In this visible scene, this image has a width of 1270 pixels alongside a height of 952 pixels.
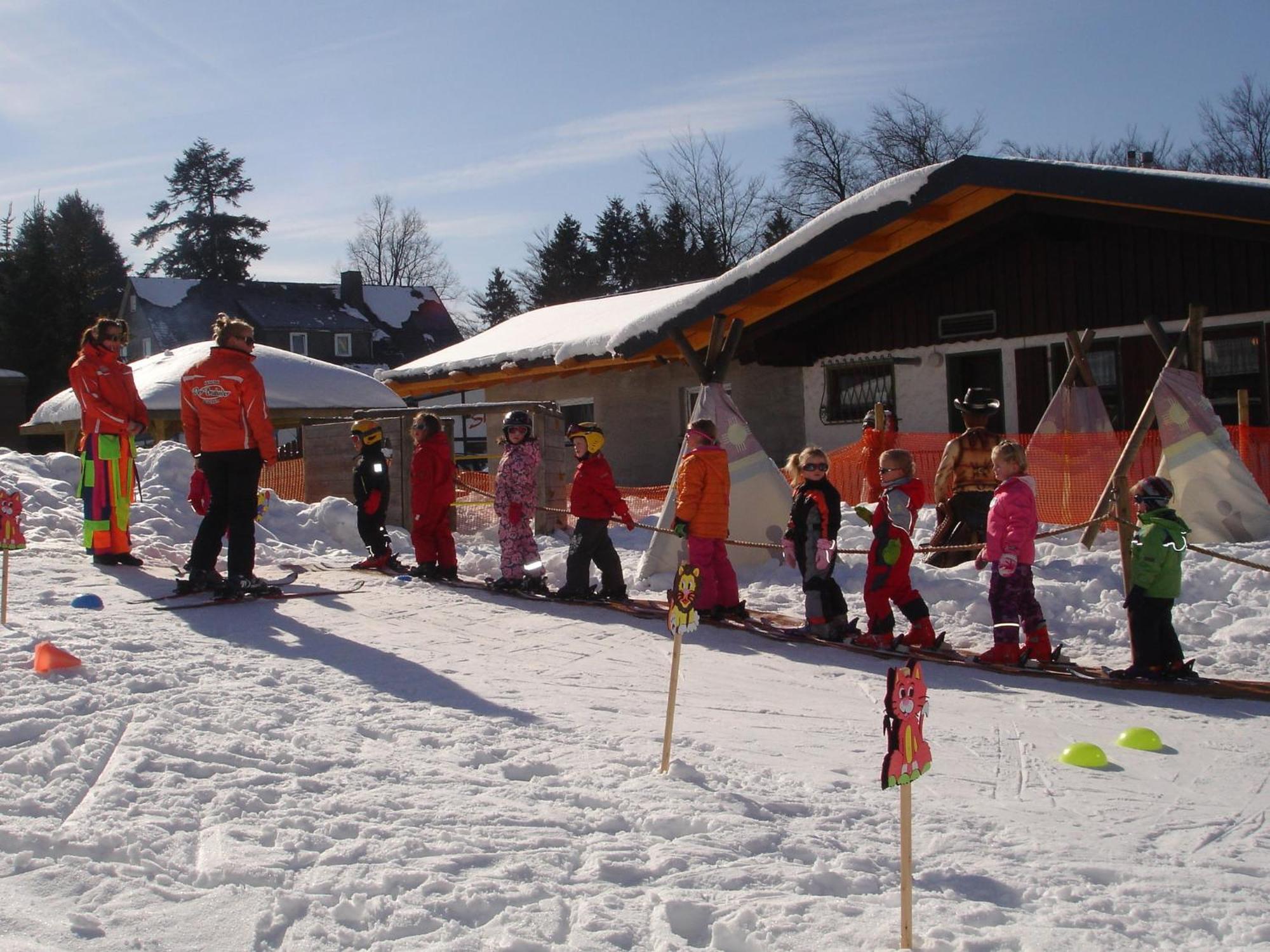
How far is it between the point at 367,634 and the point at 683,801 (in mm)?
3714

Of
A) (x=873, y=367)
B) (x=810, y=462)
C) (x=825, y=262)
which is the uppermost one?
(x=825, y=262)

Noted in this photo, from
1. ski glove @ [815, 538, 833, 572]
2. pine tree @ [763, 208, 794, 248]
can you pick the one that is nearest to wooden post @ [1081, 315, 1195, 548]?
ski glove @ [815, 538, 833, 572]

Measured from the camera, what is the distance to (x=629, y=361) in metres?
17.3

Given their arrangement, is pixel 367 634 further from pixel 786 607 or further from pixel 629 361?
pixel 629 361

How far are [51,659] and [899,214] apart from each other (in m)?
8.48

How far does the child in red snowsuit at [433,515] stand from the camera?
34.5ft

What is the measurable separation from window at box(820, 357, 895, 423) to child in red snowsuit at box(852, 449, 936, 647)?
8.65 metres

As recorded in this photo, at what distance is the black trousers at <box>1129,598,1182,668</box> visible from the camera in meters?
6.95

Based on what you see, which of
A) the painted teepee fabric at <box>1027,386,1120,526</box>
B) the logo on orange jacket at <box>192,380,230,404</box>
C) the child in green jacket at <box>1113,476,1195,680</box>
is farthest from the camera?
the painted teepee fabric at <box>1027,386,1120,526</box>

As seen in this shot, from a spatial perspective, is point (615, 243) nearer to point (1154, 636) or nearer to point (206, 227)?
point (206, 227)

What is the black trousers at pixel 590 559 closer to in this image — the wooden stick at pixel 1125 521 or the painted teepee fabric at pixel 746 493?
the painted teepee fabric at pixel 746 493

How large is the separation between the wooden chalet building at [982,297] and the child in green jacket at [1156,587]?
13.3 feet

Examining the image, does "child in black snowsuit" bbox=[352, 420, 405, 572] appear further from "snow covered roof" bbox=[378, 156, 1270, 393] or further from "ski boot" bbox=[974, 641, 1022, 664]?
"ski boot" bbox=[974, 641, 1022, 664]

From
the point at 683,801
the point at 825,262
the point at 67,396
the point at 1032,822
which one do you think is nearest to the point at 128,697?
the point at 683,801
